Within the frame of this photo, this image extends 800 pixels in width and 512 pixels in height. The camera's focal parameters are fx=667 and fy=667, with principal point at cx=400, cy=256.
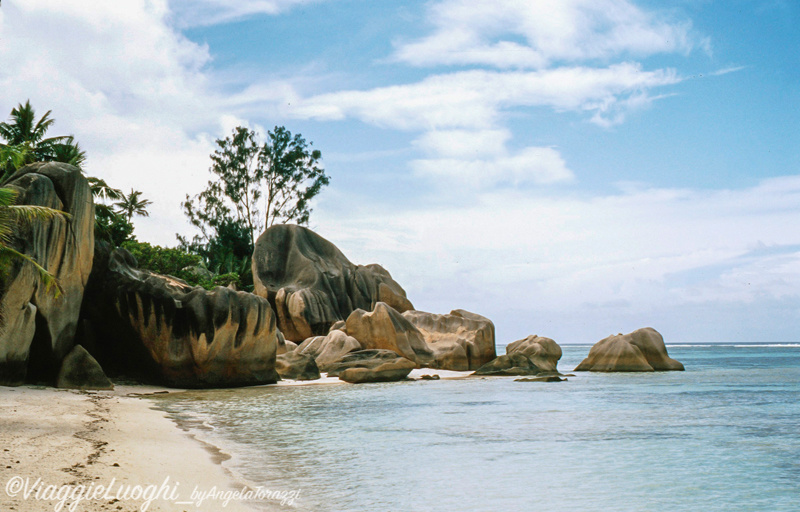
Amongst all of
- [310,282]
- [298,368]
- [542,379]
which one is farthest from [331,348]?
[542,379]

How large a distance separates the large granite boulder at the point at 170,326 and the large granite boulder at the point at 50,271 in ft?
5.45

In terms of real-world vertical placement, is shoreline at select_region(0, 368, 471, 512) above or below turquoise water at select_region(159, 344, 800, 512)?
above

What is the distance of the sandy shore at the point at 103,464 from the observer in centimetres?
538

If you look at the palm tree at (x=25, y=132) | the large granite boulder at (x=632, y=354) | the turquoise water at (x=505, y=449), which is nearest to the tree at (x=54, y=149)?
the palm tree at (x=25, y=132)

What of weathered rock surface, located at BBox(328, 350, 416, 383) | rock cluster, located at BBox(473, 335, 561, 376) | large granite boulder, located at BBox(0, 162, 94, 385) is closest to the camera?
large granite boulder, located at BBox(0, 162, 94, 385)

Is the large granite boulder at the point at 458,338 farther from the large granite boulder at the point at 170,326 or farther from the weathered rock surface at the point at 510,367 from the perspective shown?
the large granite boulder at the point at 170,326

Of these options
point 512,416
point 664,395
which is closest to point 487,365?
point 664,395

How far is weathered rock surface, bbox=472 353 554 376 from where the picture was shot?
101ft

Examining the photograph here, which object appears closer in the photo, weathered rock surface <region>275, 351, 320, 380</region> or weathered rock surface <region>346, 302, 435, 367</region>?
weathered rock surface <region>275, 351, 320, 380</region>

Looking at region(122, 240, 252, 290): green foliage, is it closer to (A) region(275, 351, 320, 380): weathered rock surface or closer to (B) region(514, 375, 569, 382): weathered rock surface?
(A) region(275, 351, 320, 380): weathered rock surface

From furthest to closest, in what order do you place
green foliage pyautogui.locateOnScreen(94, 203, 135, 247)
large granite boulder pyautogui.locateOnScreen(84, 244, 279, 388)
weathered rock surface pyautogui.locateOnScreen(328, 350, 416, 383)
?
weathered rock surface pyautogui.locateOnScreen(328, 350, 416, 383) → green foliage pyautogui.locateOnScreen(94, 203, 135, 247) → large granite boulder pyautogui.locateOnScreen(84, 244, 279, 388)

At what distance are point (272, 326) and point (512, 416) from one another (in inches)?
390

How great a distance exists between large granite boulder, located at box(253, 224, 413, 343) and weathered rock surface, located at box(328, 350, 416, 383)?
25.9 ft

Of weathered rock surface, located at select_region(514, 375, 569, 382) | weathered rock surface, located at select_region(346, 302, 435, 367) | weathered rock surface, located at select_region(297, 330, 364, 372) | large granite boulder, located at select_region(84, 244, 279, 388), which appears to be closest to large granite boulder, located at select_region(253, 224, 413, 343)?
weathered rock surface, located at select_region(297, 330, 364, 372)
